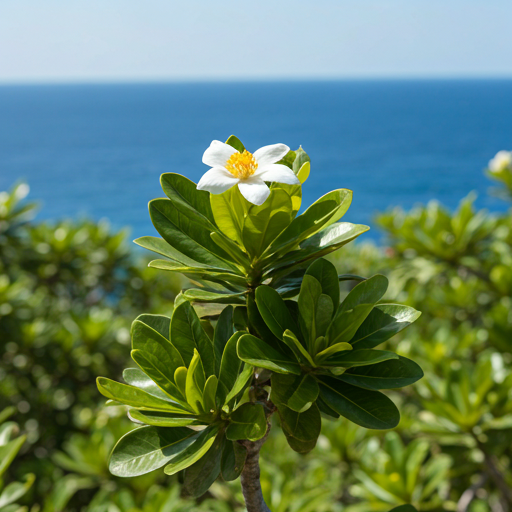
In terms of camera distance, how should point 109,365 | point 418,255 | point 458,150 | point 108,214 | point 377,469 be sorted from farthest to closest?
1. point 458,150
2. point 108,214
3. point 109,365
4. point 418,255
5. point 377,469

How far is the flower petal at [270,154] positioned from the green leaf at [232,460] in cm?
33

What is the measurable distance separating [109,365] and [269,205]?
2525 mm

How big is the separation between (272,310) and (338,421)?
1.45 meters

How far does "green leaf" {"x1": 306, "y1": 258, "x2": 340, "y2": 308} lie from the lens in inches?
21.6

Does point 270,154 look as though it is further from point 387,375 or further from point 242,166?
point 387,375

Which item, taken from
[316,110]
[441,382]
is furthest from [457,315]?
[316,110]

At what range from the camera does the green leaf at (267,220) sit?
0.52 meters

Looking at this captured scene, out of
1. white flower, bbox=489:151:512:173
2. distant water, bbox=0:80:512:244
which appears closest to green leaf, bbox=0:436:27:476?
white flower, bbox=489:151:512:173

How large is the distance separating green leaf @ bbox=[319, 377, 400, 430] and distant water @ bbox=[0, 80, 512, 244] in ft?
49.1

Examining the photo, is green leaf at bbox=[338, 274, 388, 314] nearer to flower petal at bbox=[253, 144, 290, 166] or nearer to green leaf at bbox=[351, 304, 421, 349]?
green leaf at bbox=[351, 304, 421, 349]

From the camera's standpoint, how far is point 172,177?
1.79ft

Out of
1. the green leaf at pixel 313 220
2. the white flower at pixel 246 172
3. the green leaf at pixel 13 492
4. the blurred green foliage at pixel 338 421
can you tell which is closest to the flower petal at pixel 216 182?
the white flower at pixel 246 172

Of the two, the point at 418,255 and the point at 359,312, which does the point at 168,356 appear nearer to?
the point at 359,312

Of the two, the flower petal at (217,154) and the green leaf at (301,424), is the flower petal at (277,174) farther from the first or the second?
the green leaf at (301,424)
